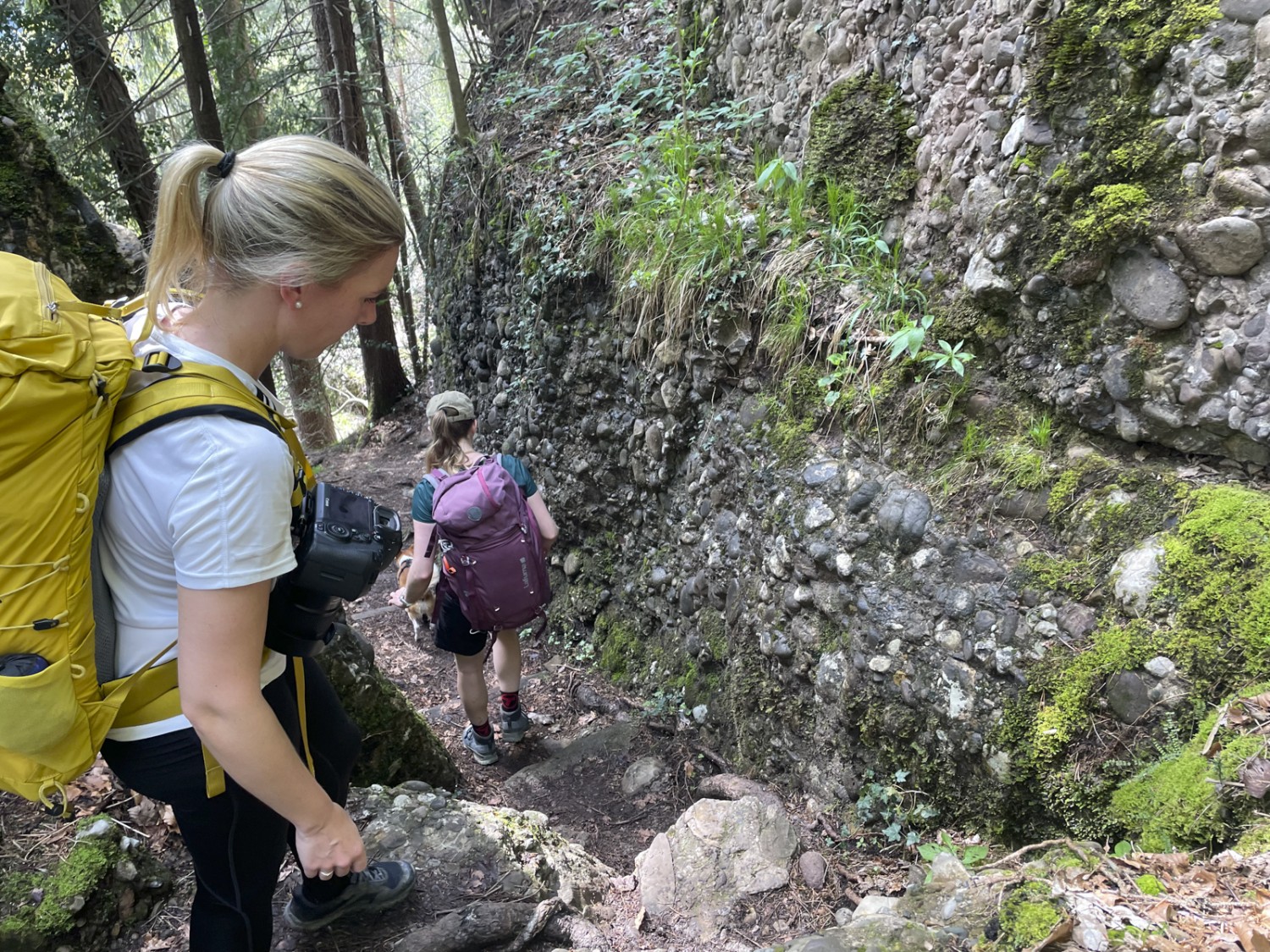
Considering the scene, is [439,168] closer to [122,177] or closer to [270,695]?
[122,177]

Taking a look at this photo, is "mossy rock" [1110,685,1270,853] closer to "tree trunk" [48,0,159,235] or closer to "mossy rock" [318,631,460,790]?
"mossy rock" [318,631,460,790]

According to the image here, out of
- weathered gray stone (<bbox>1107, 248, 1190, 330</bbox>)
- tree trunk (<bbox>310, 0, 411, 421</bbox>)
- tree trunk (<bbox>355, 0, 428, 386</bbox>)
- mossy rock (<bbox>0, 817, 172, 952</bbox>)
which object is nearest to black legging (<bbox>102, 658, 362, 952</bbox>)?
mossy rock (<bbox>0, 817, 172, 952</bbox>)

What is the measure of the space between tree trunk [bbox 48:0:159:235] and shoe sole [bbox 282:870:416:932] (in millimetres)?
5996

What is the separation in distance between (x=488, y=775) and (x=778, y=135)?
13.8 ft

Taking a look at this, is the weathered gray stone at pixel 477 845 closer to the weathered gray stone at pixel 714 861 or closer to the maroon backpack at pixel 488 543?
the weathered gray stone at pixel 714 861

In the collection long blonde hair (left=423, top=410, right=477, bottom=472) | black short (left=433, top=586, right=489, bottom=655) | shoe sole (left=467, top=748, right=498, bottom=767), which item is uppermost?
long blonde hair (left=423, top=410, right=477, bottom=472)

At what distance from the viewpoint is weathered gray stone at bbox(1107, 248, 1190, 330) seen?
2.33 metres

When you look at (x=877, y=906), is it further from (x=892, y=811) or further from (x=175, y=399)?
(x=175, y=399)

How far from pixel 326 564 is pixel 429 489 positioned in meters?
2.13

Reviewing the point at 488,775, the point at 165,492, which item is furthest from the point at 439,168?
the point at 165,492

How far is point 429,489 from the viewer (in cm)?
358

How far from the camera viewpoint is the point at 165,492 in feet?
4.12

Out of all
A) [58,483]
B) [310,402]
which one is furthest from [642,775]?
[310,402]

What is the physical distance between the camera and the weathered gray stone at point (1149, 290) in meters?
2.33
